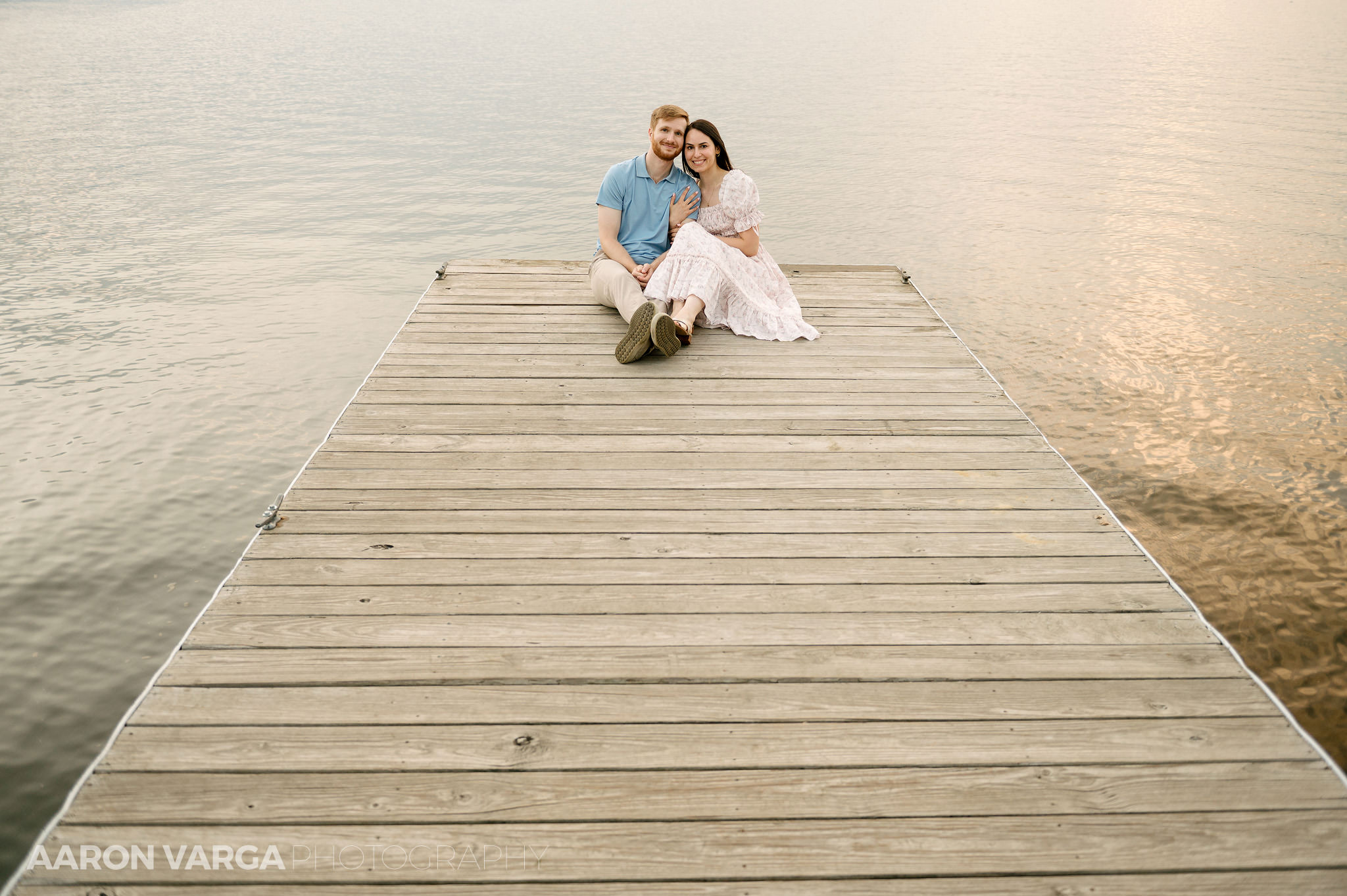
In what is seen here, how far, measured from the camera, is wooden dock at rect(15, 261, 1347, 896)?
5.87 ft

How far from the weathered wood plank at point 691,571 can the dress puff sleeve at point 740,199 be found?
255 cm

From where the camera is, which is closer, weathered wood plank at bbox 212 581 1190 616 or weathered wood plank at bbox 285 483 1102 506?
weathered wood plank at bbox 212 581 1190 616

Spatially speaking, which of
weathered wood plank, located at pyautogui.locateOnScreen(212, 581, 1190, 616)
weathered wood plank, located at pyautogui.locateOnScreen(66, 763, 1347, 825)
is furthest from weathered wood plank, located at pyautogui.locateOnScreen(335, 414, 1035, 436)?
weathered wood plank, located at pyautogui.locateOnScreen(66, 763, 1347, 825)

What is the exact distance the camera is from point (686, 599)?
2561 millimetres

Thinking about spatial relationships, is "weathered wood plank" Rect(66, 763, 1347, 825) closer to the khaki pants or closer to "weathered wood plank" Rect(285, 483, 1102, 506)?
"weathered wood plank" Rect(285, 483, 1102, 506)

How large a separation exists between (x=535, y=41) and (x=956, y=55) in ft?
46.6

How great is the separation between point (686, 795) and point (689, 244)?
340 centimetres

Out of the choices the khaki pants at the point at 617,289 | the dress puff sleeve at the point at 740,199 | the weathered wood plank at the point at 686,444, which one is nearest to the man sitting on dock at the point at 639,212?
the khaki pants at the point at 617,289

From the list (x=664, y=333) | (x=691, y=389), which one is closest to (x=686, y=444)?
(x=691, y=389)

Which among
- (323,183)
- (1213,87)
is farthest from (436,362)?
(1213,87)

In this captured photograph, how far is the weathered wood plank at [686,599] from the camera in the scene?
2.50m

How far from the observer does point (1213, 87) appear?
62.7ft

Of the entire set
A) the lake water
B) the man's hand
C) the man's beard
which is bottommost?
the lake water

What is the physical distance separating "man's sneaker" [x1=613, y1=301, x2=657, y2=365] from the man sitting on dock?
0.50 ft
